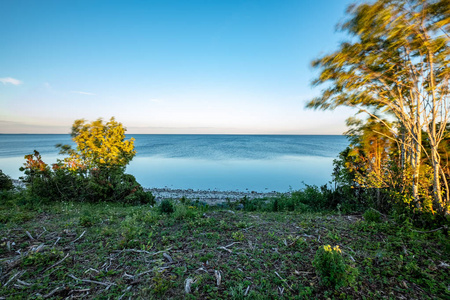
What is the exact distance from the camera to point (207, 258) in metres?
3.31

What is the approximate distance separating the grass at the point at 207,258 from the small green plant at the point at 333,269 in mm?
122

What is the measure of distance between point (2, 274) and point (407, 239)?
7008 millimetres

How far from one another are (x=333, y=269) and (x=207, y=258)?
189 centimetres

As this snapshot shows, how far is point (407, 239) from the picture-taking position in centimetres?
400

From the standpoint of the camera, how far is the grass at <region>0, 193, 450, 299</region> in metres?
2.65

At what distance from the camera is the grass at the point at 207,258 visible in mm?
2654

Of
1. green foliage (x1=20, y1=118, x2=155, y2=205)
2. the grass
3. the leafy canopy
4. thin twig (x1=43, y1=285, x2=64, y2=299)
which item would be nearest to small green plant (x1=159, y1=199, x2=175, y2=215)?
the grass

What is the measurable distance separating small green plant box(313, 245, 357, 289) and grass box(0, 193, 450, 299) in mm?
122

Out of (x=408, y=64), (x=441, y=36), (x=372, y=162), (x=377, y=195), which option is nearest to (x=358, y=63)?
(x=408, y=64)

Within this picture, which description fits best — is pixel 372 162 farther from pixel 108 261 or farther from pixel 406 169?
pixel 108 261

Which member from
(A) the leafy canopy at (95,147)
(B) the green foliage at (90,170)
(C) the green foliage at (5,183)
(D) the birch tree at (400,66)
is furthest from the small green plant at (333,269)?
(C) the green foliage at (5,183)

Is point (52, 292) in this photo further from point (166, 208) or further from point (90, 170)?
point (90, 170)

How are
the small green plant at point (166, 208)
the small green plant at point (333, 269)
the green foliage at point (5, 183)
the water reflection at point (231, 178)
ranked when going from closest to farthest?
1. the small green plant at point (333, 269)
2. the small green plant at point (166, 208)
3. the green foliage at point (5, 183)
4. the water reflection at point (231, 178)

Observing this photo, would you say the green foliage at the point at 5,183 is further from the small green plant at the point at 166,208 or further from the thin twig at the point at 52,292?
the thin twig at the point at 52,292
